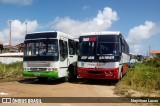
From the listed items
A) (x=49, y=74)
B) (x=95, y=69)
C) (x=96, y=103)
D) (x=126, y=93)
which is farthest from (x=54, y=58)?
(x=96, y=103)

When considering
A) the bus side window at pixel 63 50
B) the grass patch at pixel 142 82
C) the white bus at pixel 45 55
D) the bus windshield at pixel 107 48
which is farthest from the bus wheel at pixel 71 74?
the grass patch at pixel 142 82

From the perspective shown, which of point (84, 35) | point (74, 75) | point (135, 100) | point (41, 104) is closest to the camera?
Answer: point (41, 104)

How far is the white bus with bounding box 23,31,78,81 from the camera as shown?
1809 cm

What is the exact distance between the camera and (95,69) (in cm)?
1866

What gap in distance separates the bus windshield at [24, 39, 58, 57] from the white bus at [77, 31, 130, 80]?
1.87 m

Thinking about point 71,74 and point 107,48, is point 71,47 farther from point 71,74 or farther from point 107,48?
point 107,48

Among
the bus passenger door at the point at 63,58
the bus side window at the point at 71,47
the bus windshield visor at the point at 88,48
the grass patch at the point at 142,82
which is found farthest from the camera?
the bus side window at the point at 71,47

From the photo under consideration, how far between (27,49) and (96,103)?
8.54m

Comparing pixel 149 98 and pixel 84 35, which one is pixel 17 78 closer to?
pixel 84 35

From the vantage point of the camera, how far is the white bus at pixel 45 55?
59.4 ft

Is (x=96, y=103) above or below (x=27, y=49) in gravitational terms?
below

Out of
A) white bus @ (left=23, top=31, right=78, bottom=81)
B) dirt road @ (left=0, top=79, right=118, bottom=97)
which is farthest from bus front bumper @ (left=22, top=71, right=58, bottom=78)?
dirt road @ (left=0, top=79, right=118, bottom=97)

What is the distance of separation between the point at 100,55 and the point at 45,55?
11.0 feet

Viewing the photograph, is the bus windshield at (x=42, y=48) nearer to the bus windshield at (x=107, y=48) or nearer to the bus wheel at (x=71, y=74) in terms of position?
the bus wheel at (x=71, y=74)
